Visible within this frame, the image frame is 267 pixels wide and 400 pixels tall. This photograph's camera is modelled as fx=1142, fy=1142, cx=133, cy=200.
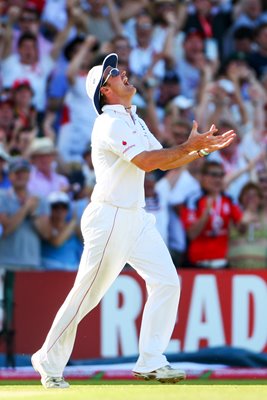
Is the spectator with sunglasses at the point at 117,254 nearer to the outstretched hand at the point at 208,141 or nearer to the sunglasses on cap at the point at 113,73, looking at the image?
the sunglasses on cap at the point at 113,73

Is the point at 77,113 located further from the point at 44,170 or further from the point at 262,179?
the point at 262,179

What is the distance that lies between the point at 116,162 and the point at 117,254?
61 cm

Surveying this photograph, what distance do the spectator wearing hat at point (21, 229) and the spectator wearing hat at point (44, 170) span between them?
0.65 m

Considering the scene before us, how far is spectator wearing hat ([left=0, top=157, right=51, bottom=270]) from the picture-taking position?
10852 millimetres

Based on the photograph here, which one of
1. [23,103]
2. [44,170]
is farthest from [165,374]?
[23,103]

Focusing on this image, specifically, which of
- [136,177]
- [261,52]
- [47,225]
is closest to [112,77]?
[136,177]

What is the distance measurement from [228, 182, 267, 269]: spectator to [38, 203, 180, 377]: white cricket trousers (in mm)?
3998

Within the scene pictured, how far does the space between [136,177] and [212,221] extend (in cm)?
410

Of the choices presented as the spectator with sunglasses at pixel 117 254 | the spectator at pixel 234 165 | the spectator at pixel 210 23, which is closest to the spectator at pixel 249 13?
the spectator at pixel 210 23

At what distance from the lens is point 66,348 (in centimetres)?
756

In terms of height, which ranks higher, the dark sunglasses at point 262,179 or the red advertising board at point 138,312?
the dark sunglasses at point 262,179

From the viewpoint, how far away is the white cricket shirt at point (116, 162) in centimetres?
738

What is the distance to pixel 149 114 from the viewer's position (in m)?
13.3
